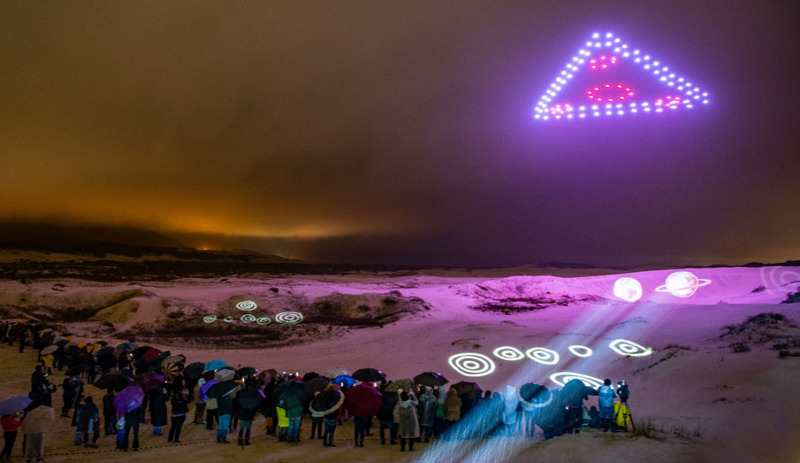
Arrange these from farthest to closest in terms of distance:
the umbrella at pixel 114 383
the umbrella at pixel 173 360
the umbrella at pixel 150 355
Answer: the umbrella at pixel 150 355 < the umbrella at pixel 173 360 < the umbrella at pixel 114 383

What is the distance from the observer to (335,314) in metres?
39.4

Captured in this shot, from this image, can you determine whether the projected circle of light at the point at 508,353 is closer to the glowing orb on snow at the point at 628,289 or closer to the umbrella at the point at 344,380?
the umbrella at the point at 344,380

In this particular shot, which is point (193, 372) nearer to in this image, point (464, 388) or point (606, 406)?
point (464, 388)

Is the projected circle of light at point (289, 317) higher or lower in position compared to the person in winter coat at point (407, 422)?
lower

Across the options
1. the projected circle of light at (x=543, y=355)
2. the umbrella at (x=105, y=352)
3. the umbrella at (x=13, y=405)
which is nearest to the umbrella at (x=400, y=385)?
the umbrella at (x=13, y=405)

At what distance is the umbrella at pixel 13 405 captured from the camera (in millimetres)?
11039

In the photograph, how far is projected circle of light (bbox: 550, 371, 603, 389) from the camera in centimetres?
1913

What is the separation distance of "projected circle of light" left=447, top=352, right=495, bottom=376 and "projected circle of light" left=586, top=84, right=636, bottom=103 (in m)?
15.9

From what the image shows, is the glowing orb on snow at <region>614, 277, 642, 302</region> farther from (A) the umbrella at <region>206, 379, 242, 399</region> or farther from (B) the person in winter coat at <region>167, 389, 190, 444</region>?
(B) the person in winter coat at <region>167, 389, 190, 444</region>

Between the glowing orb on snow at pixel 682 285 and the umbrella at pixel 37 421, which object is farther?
the glowing orb on snow at pixel 682 285

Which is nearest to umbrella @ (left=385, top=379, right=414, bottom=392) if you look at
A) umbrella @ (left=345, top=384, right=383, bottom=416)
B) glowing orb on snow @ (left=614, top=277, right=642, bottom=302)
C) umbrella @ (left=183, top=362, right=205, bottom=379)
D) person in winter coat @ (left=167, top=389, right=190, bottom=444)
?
umbrella @ (left=345, top=384, right=383, bottom=416)

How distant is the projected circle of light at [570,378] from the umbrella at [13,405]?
18006 millimetres

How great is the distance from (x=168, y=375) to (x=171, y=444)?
4178mm

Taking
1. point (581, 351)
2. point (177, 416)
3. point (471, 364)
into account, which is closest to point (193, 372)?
point (177, 416)
